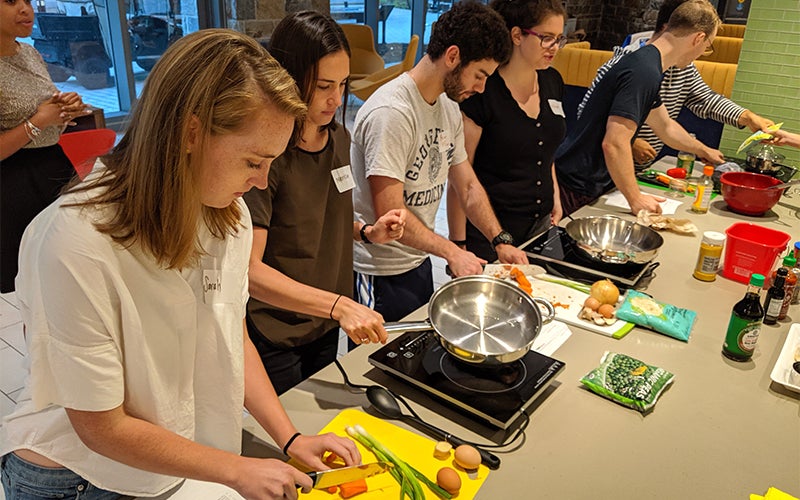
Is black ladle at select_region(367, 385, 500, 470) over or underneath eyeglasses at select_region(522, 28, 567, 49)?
underneath

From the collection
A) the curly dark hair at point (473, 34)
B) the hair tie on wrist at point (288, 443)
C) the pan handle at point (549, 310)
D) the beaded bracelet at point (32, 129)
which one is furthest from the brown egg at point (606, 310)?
the beaded bracelet at point (32, 129)

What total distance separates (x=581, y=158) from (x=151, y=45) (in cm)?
433

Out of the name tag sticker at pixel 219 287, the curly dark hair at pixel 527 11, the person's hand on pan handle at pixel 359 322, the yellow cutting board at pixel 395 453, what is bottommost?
the yellow cutting board at pixel 395 453

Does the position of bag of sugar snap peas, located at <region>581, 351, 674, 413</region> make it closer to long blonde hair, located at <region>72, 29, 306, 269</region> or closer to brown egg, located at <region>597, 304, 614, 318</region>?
brown egg, located at <region>597, 304, 614, 318</region>

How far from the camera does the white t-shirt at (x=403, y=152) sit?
184 cm

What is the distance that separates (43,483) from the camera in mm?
1018

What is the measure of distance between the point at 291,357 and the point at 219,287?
0.65 metres

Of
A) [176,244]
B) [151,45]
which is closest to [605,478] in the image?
[176,244]

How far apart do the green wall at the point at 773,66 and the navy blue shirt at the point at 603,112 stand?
3.41ft

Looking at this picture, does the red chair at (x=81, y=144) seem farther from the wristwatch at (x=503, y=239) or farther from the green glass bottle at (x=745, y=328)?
the green glass bottle at (x=745, y=328)

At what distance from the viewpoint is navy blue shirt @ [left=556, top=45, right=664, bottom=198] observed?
2541 millimetres

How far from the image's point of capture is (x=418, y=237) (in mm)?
1913

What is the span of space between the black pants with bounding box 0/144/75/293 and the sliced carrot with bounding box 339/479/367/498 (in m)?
2.13

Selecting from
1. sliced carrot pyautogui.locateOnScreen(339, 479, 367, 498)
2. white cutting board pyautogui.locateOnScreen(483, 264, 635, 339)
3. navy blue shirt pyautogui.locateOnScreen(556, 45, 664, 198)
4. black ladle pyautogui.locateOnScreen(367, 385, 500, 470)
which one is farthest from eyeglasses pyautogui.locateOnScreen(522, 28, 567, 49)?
sliced carrot pyautogui.locateOnScreen(339, 479, 367, 498)
